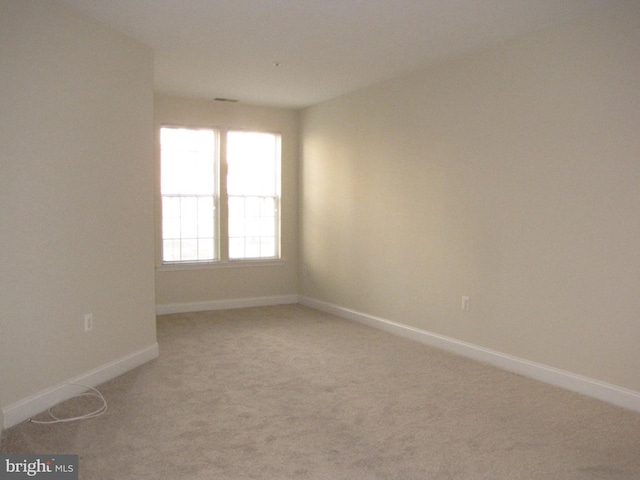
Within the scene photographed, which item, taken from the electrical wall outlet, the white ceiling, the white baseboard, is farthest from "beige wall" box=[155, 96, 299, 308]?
the electrical wall outlet

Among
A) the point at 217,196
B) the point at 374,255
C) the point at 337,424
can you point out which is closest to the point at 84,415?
the point at 337,424

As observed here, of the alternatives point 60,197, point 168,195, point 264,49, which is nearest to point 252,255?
point 168,195

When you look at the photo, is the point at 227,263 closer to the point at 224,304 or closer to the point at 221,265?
the point at 221,265

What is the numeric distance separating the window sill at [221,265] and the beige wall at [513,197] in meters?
1.26

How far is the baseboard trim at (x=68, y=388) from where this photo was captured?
10.2 ft

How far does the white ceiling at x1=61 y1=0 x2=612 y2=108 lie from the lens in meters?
3.49

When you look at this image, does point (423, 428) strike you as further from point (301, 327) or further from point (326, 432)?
point (301, 327)

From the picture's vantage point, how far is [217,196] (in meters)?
6.64

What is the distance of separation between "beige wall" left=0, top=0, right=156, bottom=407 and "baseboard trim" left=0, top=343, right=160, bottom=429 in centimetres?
5

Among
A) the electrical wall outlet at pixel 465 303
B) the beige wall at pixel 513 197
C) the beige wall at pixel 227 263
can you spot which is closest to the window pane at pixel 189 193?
the beige wall at pixel 227 263

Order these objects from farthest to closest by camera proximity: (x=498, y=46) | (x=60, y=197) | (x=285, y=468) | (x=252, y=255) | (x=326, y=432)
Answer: (x=252, y=255) < (x=498, y=46) < (x=60, y=197) < (x=326, y=432) < (x=285, y=468)

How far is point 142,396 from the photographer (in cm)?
363

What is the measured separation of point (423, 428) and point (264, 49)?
311 cm

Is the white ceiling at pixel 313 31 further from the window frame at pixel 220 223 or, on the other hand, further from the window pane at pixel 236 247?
the window pane at pixel 236 247
